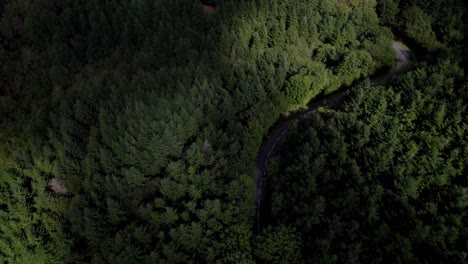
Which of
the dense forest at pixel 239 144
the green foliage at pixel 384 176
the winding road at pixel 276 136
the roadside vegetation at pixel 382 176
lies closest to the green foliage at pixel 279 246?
the roadside vegetation at pixel 382 176

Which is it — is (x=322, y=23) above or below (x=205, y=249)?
above

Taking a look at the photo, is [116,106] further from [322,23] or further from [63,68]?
[322,23]

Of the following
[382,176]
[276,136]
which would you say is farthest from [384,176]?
[276,136]

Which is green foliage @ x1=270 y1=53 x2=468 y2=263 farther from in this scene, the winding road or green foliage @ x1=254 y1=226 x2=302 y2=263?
the winding road

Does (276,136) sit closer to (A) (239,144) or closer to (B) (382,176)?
(A) (239,144)

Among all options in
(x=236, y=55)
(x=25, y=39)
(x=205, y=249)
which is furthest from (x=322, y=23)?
(x=25, y=39)

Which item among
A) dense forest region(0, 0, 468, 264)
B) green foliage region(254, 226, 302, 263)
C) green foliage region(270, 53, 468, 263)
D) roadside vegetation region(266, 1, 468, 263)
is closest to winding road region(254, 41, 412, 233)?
dense forest region(0, 0, 468, 264)

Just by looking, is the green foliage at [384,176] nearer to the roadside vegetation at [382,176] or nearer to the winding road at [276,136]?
the roadside vegetation at [382,176]
